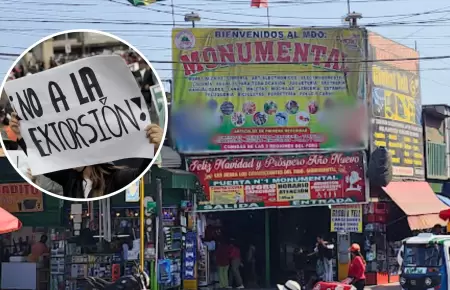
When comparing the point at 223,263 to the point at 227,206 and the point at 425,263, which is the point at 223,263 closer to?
the point at 227,206

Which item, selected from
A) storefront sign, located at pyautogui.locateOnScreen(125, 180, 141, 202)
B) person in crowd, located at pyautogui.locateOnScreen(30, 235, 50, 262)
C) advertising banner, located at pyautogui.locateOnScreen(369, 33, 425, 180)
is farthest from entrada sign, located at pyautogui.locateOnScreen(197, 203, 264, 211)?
person in crowd, located at pyautogui.locateOnScreen(30, 235, 50, 262)

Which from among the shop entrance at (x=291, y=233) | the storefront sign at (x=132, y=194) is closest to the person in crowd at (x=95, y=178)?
the storefront sign at (x=132, y=194)

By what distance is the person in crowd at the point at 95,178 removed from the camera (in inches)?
160

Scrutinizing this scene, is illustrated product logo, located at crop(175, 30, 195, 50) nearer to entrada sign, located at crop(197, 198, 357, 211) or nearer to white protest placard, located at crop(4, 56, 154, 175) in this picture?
entrada sign, located at crop(197, 198, 357, 211)

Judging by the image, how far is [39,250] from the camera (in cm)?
2042

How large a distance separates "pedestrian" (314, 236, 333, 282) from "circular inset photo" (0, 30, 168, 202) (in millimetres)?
17777

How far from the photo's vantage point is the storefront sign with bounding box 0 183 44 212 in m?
20.5

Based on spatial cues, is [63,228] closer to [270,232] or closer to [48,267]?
[48,267]

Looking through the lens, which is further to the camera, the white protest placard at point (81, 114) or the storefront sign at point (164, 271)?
the storefront sign at point (164, 271)

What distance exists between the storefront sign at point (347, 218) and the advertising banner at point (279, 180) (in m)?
0.20

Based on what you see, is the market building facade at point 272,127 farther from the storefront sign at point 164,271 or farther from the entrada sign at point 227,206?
the storefront sign at point 164,271

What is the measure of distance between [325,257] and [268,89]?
507cm

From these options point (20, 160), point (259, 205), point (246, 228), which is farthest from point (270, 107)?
point (20, 160)

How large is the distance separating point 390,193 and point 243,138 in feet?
15.1
